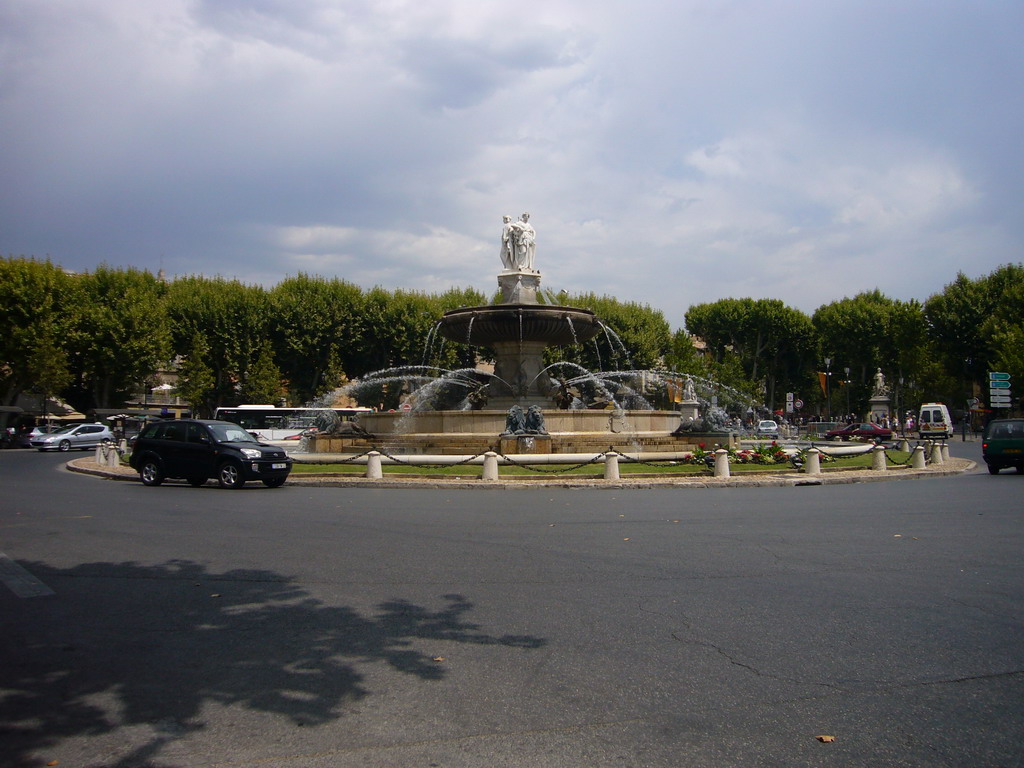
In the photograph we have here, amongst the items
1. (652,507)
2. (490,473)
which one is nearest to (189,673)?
(652,507)

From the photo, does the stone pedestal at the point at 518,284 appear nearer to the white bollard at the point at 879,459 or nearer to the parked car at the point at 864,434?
the white bollard at the point at 879,459

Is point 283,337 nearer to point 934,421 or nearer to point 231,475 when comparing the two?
point 231,475

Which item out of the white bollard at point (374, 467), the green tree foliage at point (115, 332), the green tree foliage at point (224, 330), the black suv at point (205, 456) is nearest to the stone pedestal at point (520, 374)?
the white bollard at point (374, 467)

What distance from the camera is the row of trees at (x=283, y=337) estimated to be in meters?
45.8

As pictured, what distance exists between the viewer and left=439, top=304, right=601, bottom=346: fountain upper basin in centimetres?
2550

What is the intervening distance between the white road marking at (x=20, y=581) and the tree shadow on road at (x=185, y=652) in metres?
→ 0.15

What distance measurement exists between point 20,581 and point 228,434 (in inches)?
426

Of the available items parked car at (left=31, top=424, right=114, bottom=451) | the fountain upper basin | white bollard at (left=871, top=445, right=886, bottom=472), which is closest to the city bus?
parked car at (left=31, top=424, right=114, bottom=451)

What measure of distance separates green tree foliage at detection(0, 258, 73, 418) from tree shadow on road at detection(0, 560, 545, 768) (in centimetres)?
4215

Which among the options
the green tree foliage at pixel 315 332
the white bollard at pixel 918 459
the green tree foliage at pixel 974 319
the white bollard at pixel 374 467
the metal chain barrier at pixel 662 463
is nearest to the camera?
the white bollard at pixel 374 467

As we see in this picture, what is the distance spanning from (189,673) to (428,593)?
89.9 inches

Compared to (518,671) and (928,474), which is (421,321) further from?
(518,671)

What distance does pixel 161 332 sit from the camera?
48250 mm

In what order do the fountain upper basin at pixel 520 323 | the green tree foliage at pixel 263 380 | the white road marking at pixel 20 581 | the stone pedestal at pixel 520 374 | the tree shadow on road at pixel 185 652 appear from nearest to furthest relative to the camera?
the tree shadow on road at pixel 185 652 → the white road marking at pixel 20 581 → the fountain upper basin at pixel 520 323 → the stone pedestal at pixel 520 374 → the green tree foliage at pixel 263 380
